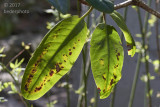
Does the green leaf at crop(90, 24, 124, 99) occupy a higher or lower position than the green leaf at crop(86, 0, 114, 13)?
lower

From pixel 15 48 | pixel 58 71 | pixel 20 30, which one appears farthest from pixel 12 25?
pixel 58 71

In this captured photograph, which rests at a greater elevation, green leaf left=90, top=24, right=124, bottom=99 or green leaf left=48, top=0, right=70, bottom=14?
green leaf left=48, top=0, right=70, bottom=14

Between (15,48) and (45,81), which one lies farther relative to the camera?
(15,48)

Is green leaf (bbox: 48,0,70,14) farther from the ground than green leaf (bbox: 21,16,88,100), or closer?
farther from the ground

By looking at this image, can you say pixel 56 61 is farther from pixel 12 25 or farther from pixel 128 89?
pixel 12 25
